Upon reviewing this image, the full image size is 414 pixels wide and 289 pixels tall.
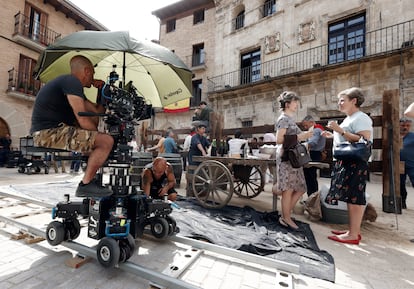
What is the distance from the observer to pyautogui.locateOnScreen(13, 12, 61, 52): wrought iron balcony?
520 inches

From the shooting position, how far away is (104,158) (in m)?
2.21

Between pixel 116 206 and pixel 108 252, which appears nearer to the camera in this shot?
pixel 108 252

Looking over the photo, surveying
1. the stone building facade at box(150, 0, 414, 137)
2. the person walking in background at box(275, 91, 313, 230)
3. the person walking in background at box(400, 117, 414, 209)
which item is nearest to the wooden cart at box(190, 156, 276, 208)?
the person walking in background at box(275, 91, 313, 230)

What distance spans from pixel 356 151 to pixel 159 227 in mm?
2403

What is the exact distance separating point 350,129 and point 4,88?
16.8 metres

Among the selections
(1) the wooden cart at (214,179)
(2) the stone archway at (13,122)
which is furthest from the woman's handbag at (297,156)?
(2) the stone archway at (13,122)

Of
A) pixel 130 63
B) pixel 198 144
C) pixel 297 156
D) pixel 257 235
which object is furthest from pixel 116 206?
pixel 198 144

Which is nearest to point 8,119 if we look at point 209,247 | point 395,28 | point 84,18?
point 84,18

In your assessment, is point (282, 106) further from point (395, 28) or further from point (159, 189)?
point (395, 28)

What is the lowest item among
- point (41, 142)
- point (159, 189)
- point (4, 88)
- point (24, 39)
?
point (159, 189)

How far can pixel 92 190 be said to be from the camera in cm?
211

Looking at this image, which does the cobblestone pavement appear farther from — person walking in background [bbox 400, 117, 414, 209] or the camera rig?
person walking in background [bbox 400, 117, 414, 209]

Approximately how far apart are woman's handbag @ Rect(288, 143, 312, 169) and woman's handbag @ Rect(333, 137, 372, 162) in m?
0.43

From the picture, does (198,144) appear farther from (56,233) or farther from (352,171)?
(56,233)
